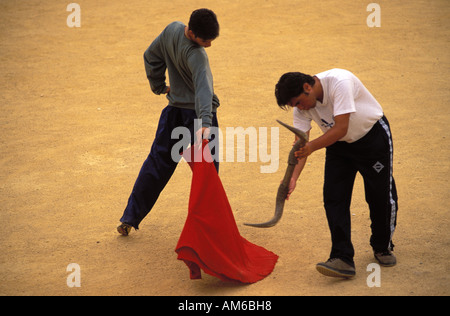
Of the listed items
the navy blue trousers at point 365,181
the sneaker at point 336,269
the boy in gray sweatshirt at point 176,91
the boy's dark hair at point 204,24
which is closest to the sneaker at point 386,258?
the navy blue trousers at point 365,181

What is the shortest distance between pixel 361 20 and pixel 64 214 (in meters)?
8.28

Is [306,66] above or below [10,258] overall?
above

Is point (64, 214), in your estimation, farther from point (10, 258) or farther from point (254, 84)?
point (254, 84)

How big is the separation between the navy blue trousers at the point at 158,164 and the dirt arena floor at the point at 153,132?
1.00 feet

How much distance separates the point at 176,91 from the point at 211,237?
1283 millimetres

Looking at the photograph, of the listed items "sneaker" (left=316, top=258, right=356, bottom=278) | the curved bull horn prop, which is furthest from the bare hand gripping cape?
"sneaker" (left=316, top=258, right=356, bottom=278)

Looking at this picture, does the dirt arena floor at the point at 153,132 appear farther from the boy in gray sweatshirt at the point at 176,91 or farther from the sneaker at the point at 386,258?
the boy in gray sweatshirt at the point at 176,91

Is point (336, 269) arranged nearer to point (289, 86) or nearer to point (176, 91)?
point (289, 86)

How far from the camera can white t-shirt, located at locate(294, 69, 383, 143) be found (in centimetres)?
392

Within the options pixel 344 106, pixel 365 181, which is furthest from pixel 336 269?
pixel 344 106

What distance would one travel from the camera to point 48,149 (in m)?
7.20

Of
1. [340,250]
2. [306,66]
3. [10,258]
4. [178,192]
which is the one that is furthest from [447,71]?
[10,258]

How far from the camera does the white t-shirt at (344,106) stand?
12.8 ft

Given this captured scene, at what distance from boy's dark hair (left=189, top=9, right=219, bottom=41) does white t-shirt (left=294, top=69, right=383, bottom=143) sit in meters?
0.89
